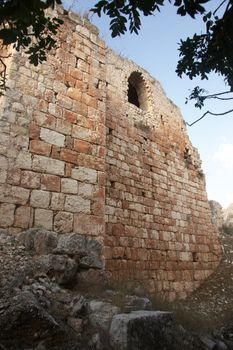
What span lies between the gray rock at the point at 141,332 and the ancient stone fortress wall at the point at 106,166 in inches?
63.3

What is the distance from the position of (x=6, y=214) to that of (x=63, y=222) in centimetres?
74

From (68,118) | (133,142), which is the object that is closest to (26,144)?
(68,118)

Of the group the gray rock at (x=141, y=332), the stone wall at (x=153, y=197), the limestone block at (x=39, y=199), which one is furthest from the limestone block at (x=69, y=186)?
the gray rock at (x=141, y=332)

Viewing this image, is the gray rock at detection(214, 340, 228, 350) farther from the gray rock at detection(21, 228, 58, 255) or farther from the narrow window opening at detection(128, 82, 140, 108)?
the narrow window opening at detection(128, 82, 140, 108)

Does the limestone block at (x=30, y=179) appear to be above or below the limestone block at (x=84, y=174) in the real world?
below

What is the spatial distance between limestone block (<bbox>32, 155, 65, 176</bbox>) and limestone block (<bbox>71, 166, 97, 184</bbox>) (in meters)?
0.19

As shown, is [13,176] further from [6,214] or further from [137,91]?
[137,91]

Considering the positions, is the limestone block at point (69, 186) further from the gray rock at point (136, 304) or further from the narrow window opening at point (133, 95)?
the narrow window opening at point (133, 95)

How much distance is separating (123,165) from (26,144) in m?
2.97

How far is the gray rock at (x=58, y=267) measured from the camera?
349 centimetres

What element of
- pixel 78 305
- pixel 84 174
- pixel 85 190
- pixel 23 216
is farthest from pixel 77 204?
pixel 78 305

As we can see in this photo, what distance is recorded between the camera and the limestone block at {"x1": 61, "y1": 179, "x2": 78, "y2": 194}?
4.23m

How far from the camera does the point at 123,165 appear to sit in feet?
22.1

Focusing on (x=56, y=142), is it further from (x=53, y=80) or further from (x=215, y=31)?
(x=215, y=31)
